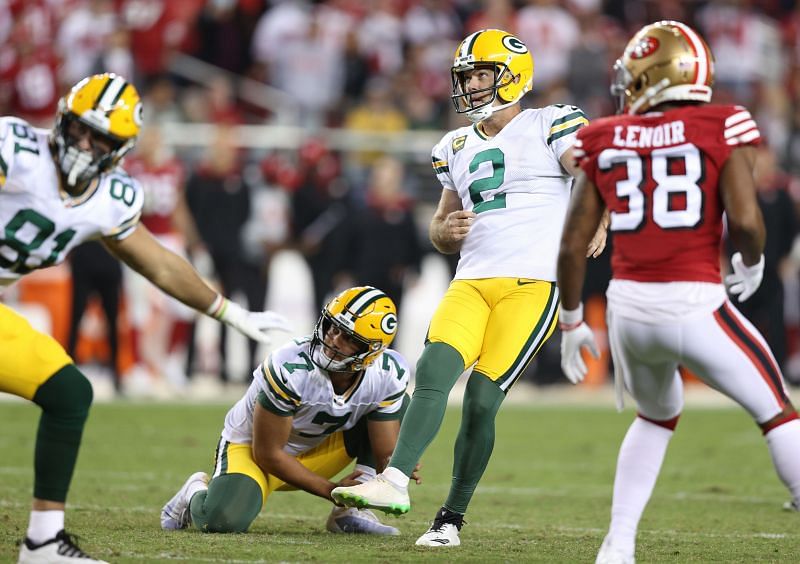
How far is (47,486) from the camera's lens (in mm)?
3953

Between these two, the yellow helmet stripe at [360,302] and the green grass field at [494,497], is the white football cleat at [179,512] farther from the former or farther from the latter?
the yellow helmet stripe at [360,302]

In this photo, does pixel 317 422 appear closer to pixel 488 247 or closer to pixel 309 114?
pixel 488 247

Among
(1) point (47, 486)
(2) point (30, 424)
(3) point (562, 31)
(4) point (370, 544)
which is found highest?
(3) point (562, 31)

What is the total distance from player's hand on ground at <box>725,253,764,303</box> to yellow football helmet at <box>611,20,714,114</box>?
1.67ft

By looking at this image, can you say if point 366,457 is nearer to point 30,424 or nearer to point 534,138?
point 534,138

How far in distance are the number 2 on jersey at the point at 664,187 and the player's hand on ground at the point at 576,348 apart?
0.39 m

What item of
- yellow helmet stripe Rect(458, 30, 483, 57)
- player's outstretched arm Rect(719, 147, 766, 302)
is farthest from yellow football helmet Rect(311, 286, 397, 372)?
player's outstretched arm Rect(719, 147, 766, 302)

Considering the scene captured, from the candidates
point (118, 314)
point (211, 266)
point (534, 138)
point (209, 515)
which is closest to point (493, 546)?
point (209, 515)

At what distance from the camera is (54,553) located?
12.9 ft

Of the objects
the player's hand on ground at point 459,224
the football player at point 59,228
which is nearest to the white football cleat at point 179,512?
the football player at point 59,228

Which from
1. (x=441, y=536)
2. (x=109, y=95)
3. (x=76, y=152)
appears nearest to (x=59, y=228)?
(x=76, y=152)

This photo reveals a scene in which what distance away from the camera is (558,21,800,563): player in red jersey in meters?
3.75

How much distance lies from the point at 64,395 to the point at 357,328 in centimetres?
120

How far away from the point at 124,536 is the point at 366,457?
3.42ft
